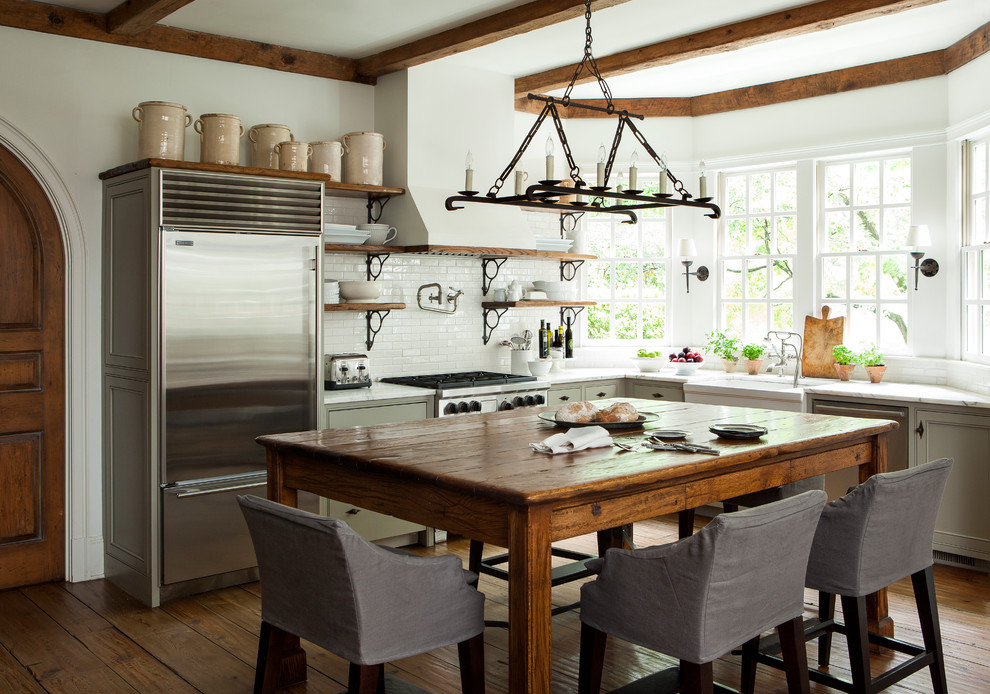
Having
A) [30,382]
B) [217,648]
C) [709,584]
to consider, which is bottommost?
[217,648]

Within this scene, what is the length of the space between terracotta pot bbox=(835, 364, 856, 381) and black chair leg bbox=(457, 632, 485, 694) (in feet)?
13.9

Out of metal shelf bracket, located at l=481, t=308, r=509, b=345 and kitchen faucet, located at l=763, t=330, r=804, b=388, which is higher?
metal shelf bracket, located at l=481, t=308, r=509, b=345

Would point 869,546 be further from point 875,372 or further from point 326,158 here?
point 326,158

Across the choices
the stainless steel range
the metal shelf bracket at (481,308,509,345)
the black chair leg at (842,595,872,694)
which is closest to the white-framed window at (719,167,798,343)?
the metal shelf bracket at (481,308,509,345)

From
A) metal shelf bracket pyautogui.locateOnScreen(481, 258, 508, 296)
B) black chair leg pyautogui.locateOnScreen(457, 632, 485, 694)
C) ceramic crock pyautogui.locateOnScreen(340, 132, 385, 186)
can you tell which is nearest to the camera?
black chair leg pyautogui.locateOnScreen(457, 632, 485, 694)

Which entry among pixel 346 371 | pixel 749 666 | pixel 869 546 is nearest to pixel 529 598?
pixel 749 666

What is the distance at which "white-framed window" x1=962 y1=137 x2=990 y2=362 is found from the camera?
5578 millimetres

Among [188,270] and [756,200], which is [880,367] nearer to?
[756,200]

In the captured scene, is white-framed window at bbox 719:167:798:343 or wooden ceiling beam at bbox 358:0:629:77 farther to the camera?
white-framed window at bbox 719:167:798:343

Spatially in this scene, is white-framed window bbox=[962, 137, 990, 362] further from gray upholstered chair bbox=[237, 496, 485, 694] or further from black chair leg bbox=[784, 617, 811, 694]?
gray upholstered chair bbox=[237, 496, 485, 694]

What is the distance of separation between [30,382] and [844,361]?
5.09m

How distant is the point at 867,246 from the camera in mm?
6398

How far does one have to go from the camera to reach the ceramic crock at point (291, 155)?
5.28m

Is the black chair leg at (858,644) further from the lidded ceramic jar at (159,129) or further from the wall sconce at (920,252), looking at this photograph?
the lidded ceramic jar at (159,129)
